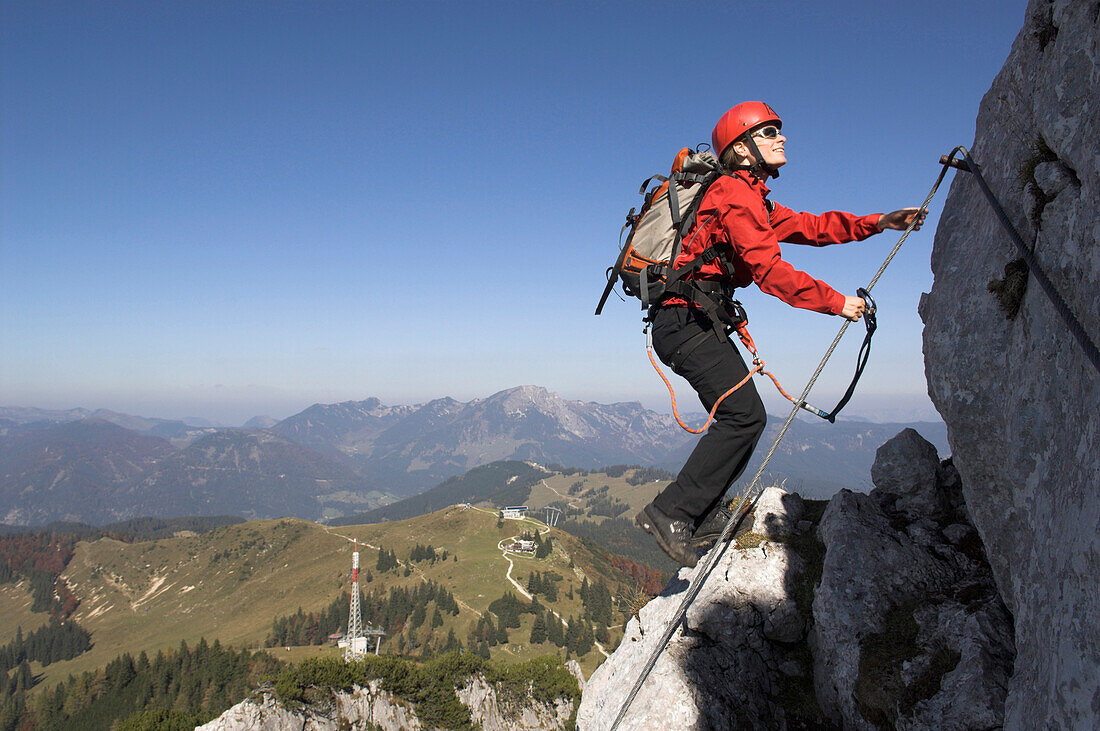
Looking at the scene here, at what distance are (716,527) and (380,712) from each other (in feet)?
204

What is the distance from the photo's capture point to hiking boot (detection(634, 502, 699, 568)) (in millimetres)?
7926

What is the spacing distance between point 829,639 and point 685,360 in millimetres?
5900

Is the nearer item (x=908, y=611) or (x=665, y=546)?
(x=665, y=546)

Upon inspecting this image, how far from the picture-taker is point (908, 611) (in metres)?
8.88

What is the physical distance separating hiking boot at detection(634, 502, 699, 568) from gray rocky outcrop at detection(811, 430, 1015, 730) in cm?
353

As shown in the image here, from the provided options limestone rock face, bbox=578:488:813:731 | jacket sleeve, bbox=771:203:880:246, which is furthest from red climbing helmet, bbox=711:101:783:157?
limestone rock face, bbox=578:488:813:731

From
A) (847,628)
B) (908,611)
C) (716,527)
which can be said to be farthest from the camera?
(716,527)

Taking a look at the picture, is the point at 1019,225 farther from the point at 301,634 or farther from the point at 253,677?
the point at 301,634

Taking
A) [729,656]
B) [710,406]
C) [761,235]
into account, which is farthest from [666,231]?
[729,656]

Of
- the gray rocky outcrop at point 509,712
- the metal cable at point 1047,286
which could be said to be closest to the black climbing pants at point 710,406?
the metal cable at point 1047,286

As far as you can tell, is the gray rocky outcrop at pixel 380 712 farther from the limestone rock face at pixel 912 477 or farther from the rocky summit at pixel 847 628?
the limestone rock face at pixel 912 477

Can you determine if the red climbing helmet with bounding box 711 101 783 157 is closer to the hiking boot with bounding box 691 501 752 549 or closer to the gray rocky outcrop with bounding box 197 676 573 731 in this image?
the hiking boot with bounding box 691 501 752 549

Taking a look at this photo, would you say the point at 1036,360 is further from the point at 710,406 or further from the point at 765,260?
the point at 710,406

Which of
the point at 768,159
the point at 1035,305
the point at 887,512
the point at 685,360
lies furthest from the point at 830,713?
the point at 768,159
